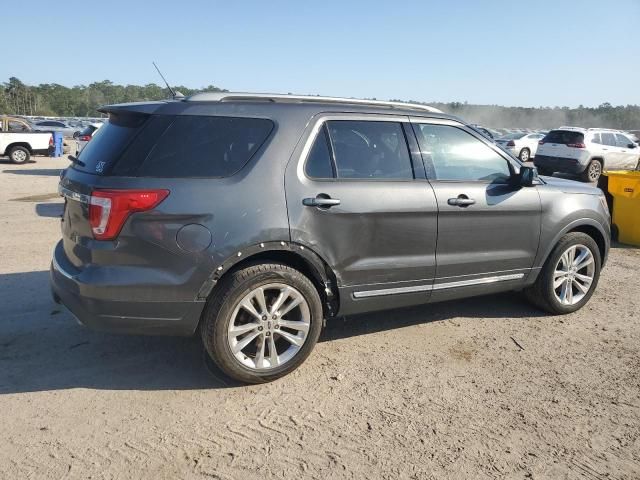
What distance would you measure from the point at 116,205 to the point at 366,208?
5.27ft

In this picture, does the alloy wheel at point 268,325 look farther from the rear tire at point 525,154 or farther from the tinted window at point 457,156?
the rear tire at point 525,154

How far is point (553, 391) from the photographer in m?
3.41

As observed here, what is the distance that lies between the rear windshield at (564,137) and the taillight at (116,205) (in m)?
17.1

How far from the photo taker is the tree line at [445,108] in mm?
78188

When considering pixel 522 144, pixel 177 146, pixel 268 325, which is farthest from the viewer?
pixel 522 144

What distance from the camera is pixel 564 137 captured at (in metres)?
17.5

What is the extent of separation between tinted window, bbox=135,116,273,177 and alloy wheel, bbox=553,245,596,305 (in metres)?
3.01

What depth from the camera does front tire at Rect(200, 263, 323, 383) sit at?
3217mm

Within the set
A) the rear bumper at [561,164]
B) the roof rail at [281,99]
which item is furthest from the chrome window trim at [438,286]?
the rear bumper at [561,164]

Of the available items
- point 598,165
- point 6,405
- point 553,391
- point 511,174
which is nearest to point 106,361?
point 6,405

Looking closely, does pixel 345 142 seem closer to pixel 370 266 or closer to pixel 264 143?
pixel 264 143

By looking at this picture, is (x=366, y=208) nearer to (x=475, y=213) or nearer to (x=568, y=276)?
(x=475, y=213)

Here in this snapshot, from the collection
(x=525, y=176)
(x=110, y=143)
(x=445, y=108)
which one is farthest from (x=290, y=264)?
(x=445, y=108)

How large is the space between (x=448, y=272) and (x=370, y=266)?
735 mm
